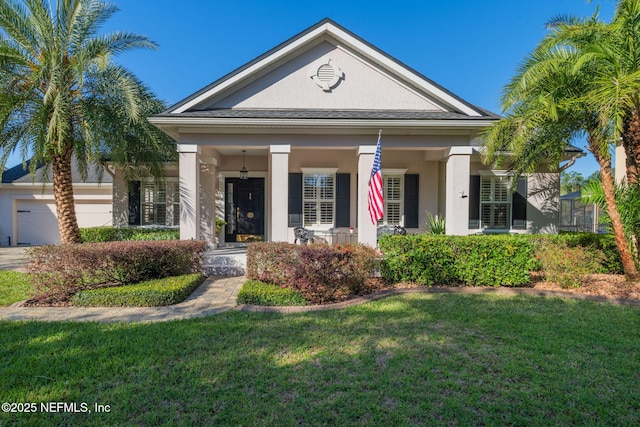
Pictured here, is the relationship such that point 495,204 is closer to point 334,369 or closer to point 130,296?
point 334,369

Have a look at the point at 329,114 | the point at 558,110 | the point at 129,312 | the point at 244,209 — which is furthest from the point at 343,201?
the point at 129,312

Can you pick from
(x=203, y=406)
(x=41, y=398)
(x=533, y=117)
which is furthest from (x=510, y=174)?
(x=41, y=398)

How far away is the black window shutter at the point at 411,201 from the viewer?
10.9 meters

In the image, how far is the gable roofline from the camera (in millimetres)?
8602

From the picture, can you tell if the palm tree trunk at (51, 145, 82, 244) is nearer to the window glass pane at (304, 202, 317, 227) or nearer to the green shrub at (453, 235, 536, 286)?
the window glass pane at (304, 202, 317, 227)

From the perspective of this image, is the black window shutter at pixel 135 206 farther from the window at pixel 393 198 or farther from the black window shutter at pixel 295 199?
the window at pixel 393 198

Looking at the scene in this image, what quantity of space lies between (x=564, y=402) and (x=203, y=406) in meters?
3.23

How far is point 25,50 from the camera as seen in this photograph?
8086 mm

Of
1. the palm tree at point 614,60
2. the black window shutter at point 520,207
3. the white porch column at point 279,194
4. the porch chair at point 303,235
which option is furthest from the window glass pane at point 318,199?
the palm tree at point 614,60

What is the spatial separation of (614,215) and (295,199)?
833cm

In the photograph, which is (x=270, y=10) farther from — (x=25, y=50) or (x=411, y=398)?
(x=411, y=398)

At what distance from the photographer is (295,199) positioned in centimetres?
1073

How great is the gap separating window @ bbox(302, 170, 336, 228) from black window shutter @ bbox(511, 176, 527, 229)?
646 centimetres

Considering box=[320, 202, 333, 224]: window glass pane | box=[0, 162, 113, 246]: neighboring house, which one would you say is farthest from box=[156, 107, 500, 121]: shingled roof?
box=[0, 162, 113, 246]: neighboring house
